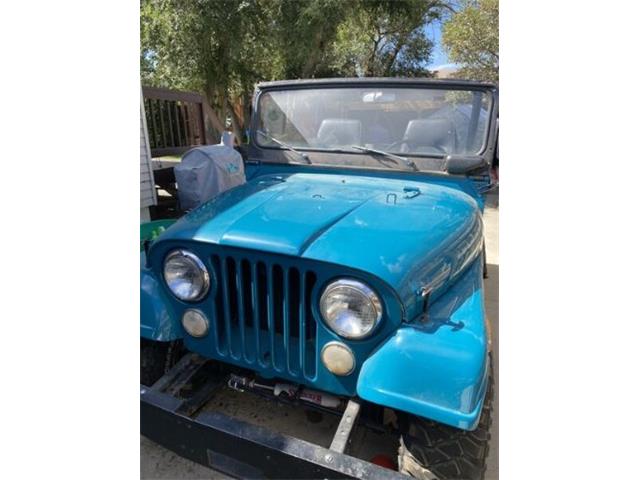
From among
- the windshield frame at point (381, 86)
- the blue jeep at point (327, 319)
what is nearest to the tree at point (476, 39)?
the windshield frame at point (381, 86)

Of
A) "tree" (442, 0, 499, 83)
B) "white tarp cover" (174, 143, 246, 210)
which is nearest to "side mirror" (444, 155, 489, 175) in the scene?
"white tarp cover" (174, 143, 246, 210)

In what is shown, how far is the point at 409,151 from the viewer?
2.67 metres

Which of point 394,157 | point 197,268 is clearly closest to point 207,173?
point 394,157

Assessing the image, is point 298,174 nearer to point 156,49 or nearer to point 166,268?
point 166,268

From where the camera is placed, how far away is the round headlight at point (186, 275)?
1866mm

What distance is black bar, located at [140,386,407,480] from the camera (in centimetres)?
148

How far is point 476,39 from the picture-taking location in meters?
9.32

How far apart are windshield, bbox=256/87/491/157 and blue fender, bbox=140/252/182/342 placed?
137cm

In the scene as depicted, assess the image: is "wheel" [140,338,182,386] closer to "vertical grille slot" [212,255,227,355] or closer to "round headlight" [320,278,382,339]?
"vertical grille slot" [212,255,227,355]

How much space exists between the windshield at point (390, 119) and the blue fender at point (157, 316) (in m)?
1.37

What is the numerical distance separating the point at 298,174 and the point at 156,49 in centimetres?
864

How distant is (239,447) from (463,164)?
1.86m

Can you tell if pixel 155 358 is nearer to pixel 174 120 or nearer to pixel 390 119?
pixel 390 119

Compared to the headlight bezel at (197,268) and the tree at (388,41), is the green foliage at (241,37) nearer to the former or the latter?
the tree at (388,41)
